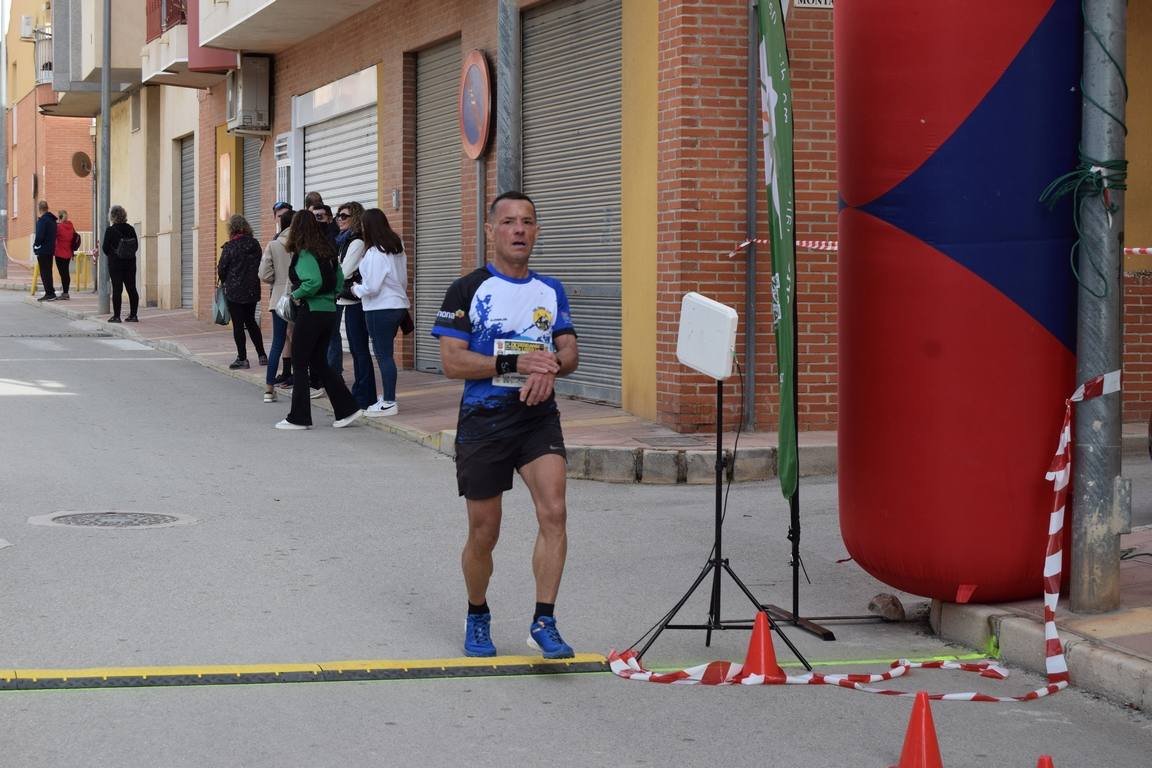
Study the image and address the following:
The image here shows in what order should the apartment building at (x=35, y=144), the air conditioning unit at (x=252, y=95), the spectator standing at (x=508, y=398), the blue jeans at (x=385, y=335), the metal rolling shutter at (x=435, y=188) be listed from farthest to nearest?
the apartment building at (x=35, y=144) < the air conditioning unit at (x=252, y=95) < the metal rolling shutter at (x=435, y=188) < the blue jeans at (x=385, y=335) < the spectator standing at (x=508, y=398)

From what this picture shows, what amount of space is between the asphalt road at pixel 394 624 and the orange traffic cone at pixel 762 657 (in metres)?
0.11

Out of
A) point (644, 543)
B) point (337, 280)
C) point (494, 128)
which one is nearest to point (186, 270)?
point (494, 128)

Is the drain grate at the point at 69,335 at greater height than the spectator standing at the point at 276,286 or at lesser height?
lesser

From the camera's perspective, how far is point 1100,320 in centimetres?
645

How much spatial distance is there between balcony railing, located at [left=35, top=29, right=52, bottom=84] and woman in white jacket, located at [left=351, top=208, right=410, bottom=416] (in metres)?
36.8

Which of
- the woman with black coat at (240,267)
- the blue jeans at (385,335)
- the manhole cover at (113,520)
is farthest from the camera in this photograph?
the woman with black coat at (240,267)

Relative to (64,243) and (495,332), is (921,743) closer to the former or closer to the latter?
(495,332)

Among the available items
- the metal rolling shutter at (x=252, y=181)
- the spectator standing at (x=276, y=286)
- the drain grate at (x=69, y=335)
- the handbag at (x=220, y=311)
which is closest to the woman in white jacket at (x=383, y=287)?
the spectator standing at (x=276, y=286)

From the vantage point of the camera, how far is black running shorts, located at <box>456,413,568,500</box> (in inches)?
242

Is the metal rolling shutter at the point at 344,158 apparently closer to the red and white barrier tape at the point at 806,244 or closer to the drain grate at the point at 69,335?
the drain grate at the point at 69,335

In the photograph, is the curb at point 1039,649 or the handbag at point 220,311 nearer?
the curb at point 1039,649

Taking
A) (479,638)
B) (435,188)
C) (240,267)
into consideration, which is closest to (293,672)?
(479,638)

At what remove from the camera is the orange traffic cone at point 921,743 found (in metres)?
4.58

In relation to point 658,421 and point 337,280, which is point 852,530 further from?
point 337,280
